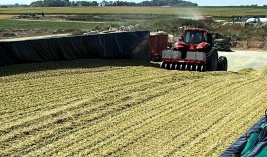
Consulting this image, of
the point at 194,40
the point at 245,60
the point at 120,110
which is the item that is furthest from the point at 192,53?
the point at 245,60

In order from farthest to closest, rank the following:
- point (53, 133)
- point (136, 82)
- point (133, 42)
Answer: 1. point (133, 42)
2. point (136, 82)
3. point (53, 133)

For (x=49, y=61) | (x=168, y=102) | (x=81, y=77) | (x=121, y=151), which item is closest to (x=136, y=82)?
(x=81, y=77)

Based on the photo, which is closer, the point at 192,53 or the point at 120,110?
the point at 120,110

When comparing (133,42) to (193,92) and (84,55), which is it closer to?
(84,55)

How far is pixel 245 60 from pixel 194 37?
9393 mm

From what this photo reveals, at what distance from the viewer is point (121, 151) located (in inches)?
387

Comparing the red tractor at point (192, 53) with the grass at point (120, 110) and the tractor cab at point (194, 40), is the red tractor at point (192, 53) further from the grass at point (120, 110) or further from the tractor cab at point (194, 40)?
the grass at point (120, 110)

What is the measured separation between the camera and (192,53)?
850 inches

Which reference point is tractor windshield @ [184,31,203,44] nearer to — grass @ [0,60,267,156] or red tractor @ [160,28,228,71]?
red tractor @ [160,28,228,71]

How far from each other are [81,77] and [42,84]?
6.83 feet

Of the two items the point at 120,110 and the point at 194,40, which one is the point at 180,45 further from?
the point at 120,110

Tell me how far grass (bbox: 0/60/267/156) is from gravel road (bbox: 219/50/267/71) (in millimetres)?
7387

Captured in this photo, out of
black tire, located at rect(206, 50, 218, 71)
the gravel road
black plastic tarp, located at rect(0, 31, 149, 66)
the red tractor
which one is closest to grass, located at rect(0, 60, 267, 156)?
black plastic tarp, located at rect(0, 31, 149, 66)

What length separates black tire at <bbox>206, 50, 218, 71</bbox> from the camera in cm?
2198
